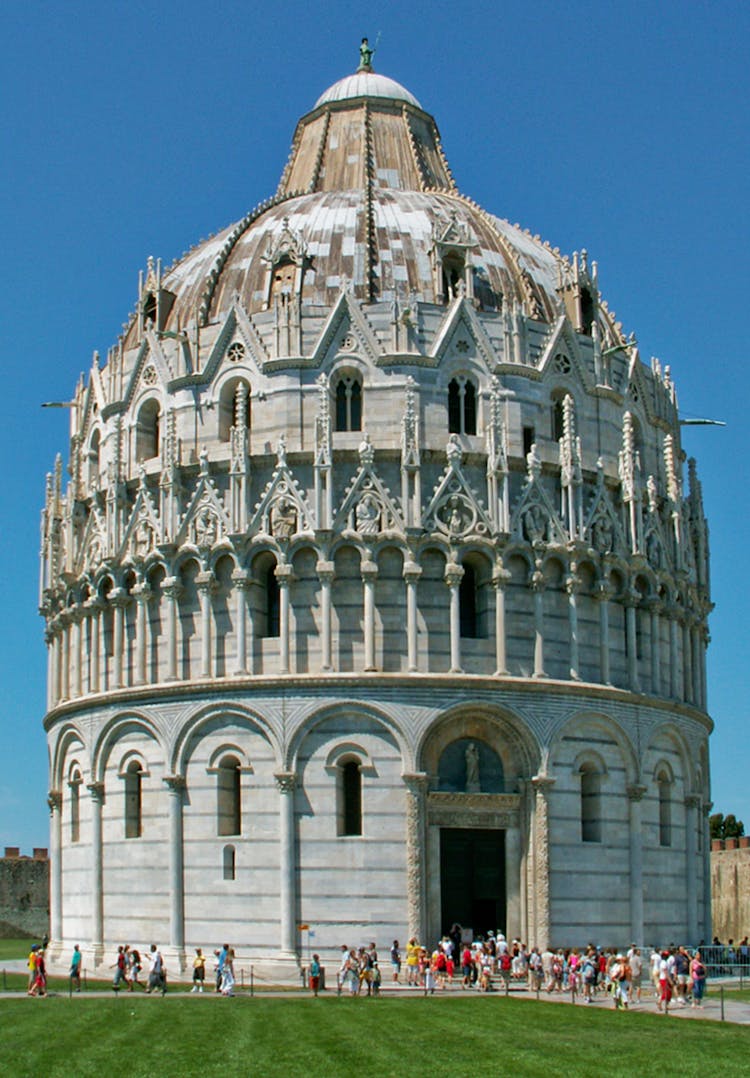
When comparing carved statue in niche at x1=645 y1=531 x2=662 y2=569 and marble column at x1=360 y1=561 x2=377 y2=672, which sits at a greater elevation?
carved statue in niche at x1=645 y1=531 x2=662 y2=569

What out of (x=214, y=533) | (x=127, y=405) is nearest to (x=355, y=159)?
(x=127, y=405)

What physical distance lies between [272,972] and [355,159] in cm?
3209

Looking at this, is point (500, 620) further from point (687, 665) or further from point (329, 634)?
point (687, 665)

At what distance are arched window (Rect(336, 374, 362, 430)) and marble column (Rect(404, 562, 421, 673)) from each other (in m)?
5.63

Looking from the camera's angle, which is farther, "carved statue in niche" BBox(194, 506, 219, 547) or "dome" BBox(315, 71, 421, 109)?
"dome" BBox(315, 71, 421, 109)

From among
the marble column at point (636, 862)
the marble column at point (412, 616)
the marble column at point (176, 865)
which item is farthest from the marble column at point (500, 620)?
the marble column at point (176, 865)

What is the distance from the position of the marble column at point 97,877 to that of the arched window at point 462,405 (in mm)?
16566

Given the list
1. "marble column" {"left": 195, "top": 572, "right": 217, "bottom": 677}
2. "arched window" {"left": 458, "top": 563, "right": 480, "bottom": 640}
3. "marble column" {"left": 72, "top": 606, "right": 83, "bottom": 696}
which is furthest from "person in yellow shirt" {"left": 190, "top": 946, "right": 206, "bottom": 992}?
"marble column" {"left": 72, "top": 606, "right": 83, "bottom": 696}

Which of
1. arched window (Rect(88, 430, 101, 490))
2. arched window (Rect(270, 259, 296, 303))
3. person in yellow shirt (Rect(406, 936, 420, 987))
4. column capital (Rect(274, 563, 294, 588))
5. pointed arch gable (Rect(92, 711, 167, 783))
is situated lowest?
person in yellow shirt (Rect(406, 936, 420, 987))

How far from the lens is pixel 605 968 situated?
49.2 metres

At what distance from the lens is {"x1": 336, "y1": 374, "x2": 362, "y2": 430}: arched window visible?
176ft

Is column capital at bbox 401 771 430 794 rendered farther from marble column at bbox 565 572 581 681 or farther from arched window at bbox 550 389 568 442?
arched window at bbox 550 389 568 442

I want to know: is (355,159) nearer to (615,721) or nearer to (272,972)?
(615,721)

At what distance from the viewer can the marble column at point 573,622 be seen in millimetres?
52531
